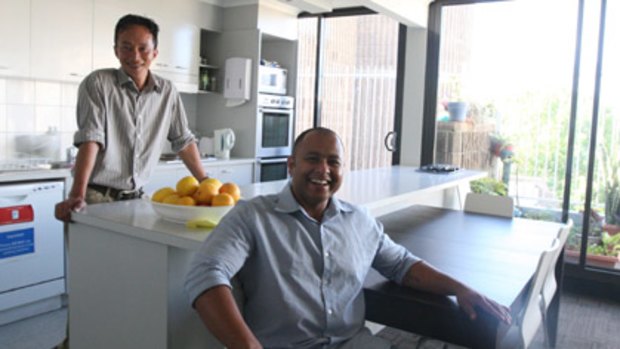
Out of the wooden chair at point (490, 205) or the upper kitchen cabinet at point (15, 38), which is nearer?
the wooden chair at point (490, 205)

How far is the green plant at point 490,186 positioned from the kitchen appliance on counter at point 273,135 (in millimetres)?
1649

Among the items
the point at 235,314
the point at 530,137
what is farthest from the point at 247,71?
the point at 235,314

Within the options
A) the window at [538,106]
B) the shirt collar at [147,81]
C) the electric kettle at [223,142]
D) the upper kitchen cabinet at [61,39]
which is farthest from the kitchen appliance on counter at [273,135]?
the shirt collar at [147,81]

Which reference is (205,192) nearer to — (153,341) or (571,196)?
(153,341)

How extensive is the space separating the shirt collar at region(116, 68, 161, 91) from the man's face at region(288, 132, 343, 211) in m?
0.95

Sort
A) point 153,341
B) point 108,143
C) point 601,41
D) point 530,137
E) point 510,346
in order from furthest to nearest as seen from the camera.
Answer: point 530,137 < point 601,41 < point 108,143 < point 510,346 < point 153,341

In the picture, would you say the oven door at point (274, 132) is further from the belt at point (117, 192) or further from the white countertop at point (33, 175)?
the belt at point (117, 192)

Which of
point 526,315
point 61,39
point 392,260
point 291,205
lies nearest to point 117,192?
point 291,205

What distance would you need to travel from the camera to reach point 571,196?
4176 millimetres

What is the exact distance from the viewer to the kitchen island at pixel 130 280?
168 centimetres

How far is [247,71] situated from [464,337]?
12.3 ft

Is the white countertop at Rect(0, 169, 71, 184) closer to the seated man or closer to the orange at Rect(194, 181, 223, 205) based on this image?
the orange at Rect(194, 181, 223, 205)

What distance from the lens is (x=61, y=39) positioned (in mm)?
3686

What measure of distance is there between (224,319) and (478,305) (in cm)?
69
